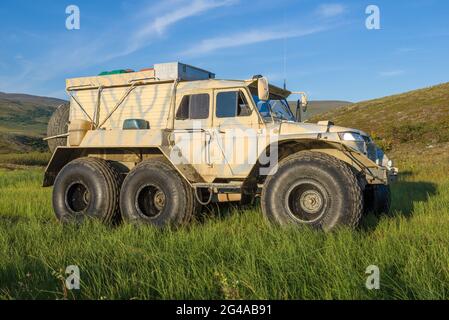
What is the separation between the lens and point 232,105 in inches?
272

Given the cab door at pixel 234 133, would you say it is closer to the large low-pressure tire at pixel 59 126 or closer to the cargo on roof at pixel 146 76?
the cargo on roof at pixel 146 76

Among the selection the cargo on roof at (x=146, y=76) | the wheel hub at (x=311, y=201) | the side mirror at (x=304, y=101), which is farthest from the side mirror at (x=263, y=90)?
the side mirror at (x=304, y=101)

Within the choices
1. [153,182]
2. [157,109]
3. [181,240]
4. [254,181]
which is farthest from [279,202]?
[157,109]

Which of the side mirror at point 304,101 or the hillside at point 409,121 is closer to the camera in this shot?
the side mirror at point 304,101

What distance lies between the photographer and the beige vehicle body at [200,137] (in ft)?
20.9

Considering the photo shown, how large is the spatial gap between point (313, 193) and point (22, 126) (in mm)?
106647

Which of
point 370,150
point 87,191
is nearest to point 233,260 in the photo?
point 370,150

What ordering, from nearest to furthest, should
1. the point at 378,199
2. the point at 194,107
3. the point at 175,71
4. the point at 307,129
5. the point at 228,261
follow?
the point at 228,261 < the point at 307,129 < the point at 194,107 < the point at 378,199 < the point at 175,71

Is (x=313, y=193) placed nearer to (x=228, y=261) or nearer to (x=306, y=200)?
(x=306, y=200)

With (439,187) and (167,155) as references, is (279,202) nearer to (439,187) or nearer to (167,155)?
(167,155)

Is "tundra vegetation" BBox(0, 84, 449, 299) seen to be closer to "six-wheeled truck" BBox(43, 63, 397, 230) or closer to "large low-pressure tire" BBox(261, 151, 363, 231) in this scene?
"large low-pressure tire" BBox(261, 151, 363, 231)

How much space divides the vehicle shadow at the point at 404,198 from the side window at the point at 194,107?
2951 mm

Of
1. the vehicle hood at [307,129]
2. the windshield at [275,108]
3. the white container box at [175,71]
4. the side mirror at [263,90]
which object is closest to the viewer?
the side mirror at [263,90]
